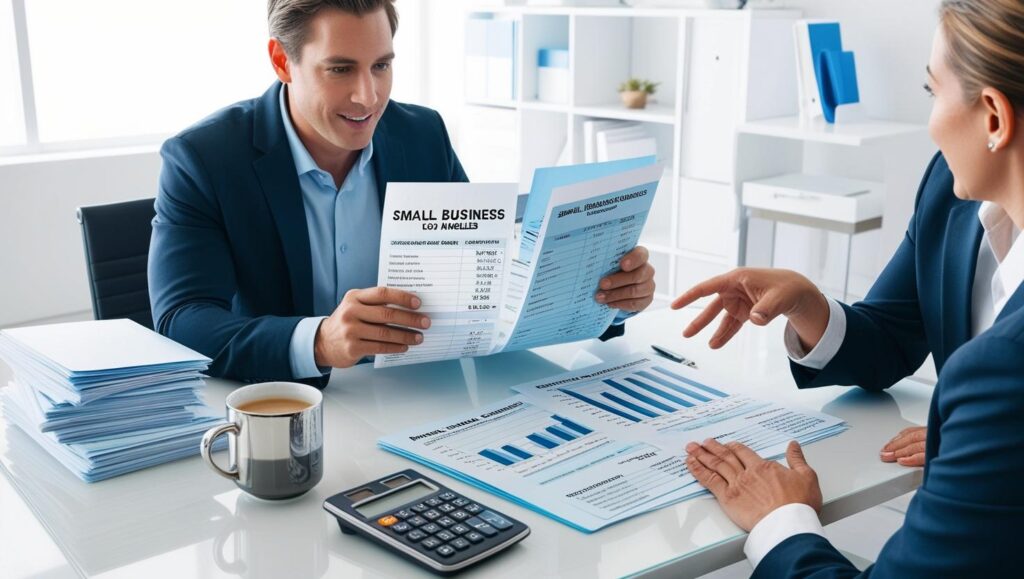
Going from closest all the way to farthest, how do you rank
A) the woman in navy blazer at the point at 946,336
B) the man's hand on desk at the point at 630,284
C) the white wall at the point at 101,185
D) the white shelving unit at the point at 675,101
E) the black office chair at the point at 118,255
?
1. the woman in navy blazer at the point at 946,336
2. the man's hand on desk at the point at 630,284
3. the black office chair at the point at 118,255
4. the white wall at the point at 101,185
5. the white shelving unit at the point at 675,101

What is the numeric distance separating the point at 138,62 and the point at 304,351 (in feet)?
10.2

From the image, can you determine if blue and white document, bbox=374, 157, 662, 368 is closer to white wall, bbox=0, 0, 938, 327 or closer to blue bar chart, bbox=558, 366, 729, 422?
blue bar chart, bbox=558, 366, 729, 422

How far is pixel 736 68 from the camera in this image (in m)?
3.44

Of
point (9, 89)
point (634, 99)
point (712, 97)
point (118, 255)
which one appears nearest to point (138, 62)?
point (9, 89)

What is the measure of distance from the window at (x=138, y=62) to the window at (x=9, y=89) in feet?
0.16

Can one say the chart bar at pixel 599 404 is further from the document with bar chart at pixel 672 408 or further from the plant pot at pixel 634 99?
the plant pot at pixel 634 99

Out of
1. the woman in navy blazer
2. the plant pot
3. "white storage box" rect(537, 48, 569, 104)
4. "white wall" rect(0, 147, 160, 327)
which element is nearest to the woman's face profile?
the woman in navy blazer

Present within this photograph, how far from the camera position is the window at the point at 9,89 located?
12.1ft

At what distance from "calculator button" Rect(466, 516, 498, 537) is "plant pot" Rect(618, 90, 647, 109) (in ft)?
9.84

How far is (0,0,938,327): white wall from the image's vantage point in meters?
3.31

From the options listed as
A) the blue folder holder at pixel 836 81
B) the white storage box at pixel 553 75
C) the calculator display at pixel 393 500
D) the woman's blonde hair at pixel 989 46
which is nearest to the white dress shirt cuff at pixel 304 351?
the calculator display at pixel 393 500

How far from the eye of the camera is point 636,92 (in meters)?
3.81

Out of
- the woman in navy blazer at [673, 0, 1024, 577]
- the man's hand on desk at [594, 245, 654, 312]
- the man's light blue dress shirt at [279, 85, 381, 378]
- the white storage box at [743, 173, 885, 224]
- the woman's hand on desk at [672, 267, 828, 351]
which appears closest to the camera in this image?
the woman in navy blazer at [673, 0, 1024, 577]

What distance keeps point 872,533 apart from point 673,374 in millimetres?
1310
